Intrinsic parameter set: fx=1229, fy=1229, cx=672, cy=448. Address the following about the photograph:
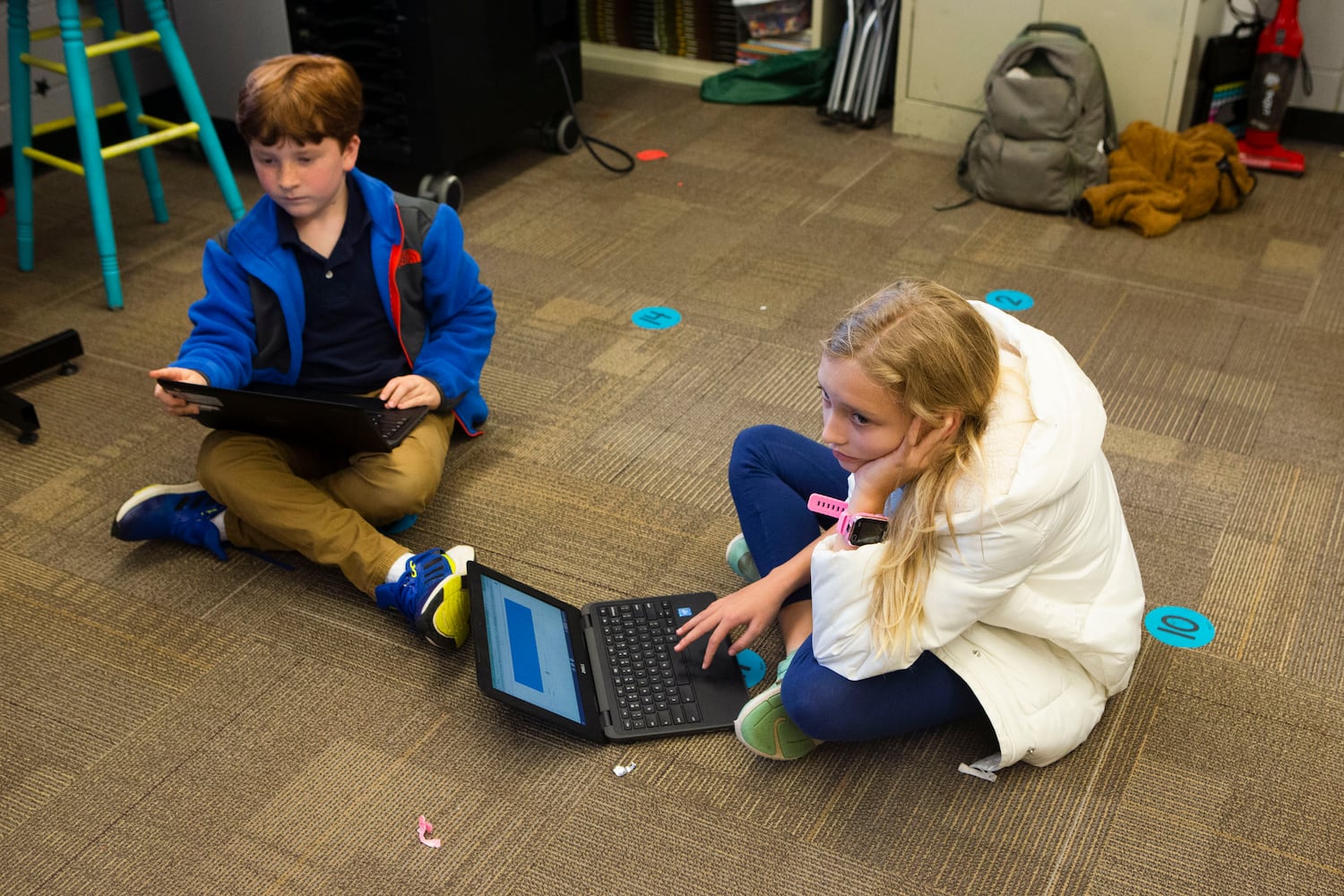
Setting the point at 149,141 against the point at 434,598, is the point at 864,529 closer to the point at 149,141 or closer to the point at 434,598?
the point at 434,598

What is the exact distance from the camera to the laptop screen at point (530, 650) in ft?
4.70

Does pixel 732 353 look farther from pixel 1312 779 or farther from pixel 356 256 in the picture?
pixel 1312 779

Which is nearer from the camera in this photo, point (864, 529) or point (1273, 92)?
point (864, 529)

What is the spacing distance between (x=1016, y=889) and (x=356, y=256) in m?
1.19

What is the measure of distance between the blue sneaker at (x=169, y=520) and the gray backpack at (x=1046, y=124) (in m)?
1.96

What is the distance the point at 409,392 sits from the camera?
1.76 m

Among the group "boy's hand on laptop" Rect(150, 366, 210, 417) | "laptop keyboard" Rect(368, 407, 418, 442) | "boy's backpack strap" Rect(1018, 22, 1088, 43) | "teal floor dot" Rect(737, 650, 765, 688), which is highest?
"boy's backpack strap" Rect(1018, 22, 1088, 43)

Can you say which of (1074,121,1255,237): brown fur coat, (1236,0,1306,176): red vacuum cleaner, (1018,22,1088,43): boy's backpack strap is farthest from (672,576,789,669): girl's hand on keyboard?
(1236,0,1306,176): red vacuum cleaner

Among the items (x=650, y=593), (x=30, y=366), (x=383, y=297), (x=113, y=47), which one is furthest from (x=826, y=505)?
(x=113, y=47)

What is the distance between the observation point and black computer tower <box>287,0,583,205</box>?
9.01ft

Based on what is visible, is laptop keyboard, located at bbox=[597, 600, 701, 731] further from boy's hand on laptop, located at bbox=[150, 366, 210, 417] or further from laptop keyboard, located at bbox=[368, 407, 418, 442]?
boy's hand on laptop, located at bbox=[150, 366, 210, 417]

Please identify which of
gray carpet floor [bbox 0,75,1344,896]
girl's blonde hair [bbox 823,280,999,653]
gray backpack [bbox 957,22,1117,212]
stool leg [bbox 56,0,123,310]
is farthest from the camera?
gray backpack [bbox 957,22,1117,212]

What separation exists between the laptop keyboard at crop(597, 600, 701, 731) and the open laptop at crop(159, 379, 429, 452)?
0.39 metres

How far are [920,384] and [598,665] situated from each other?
60cm
